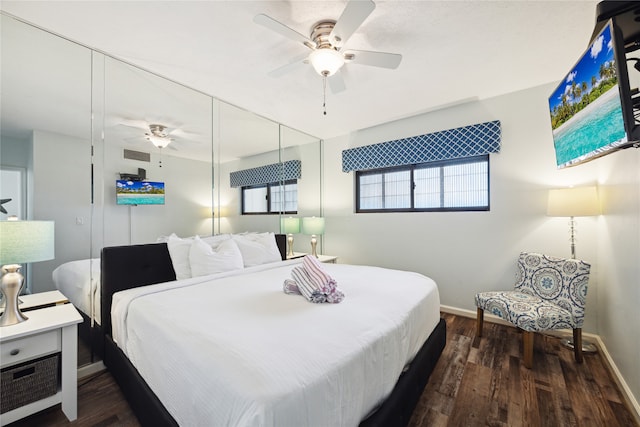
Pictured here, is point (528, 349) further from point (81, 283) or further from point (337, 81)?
point (81, 283)

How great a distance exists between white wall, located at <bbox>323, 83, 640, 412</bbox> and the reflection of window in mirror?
3556mm

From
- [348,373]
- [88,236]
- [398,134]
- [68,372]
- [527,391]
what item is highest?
[398,134]

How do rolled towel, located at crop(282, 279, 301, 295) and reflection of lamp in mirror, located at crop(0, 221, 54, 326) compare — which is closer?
reflection of lamp in mirror, located at crop(0, 221, 54, 326)

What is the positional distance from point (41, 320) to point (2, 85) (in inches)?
63.2

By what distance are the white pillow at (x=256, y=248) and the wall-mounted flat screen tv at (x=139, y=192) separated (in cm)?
83

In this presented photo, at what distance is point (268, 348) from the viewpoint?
1.08m

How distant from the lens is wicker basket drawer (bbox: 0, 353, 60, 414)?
54.4 inches

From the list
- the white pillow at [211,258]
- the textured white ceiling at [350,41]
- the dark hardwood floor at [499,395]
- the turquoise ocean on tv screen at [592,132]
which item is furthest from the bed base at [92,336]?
the turquoise ocean on tv screen at [592,132]

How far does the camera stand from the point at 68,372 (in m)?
1.56

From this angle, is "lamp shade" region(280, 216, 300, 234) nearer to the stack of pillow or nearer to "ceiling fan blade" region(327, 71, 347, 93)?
the stack of pillow

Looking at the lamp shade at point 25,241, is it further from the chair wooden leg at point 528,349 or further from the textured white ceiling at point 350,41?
the chair wooden leg at point 528,349

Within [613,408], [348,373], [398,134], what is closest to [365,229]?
[398,134]

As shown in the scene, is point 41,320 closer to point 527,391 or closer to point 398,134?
point 527,391

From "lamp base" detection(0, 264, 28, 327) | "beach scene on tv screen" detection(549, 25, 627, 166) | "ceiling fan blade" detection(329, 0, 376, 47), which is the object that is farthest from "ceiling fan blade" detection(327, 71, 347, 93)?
"lamp base" detection(0, 264, 28, 327)
